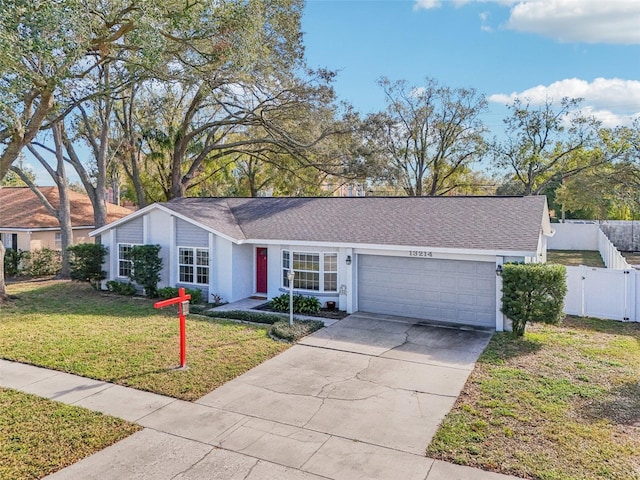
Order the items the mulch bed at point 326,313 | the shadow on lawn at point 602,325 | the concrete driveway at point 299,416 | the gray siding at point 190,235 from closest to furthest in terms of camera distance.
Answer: the concrete driveway at point 299,416
the shadow on lawn at point 602,325
the mulch bed at point 326,313
the gray siding at point 190,235

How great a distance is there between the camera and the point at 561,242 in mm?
31531

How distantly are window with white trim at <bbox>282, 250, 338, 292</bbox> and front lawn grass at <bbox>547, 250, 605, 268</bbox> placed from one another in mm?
14143

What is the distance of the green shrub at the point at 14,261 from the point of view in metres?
22.5

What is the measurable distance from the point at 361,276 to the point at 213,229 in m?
5.36

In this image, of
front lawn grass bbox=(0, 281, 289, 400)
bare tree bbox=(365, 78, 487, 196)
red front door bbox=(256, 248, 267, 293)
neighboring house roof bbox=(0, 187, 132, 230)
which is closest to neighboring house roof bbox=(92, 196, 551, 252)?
red front door bbox=(256, 248, 267, 293)

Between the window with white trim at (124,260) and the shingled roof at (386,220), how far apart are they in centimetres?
248

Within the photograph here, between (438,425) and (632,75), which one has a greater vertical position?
(632,75)

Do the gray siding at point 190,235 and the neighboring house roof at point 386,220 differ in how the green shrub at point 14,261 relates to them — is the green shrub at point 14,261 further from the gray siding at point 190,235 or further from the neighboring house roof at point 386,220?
the gray siding at point 190,235

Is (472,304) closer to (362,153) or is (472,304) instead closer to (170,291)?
(170,291)

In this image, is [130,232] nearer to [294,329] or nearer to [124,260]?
[124,260]

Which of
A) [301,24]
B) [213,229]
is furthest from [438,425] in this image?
[301,24]

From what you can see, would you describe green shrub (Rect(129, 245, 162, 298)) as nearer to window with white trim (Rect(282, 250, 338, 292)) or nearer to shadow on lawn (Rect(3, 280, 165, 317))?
shadow on lawn (Rect(3, 280, 165, 317))

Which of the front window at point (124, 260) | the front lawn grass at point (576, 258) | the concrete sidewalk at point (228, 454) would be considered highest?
the front window at point (124, 260)

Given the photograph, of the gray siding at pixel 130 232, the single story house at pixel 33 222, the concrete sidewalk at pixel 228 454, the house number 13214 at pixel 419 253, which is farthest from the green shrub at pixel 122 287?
the house number 13214 at pixel 419 253
